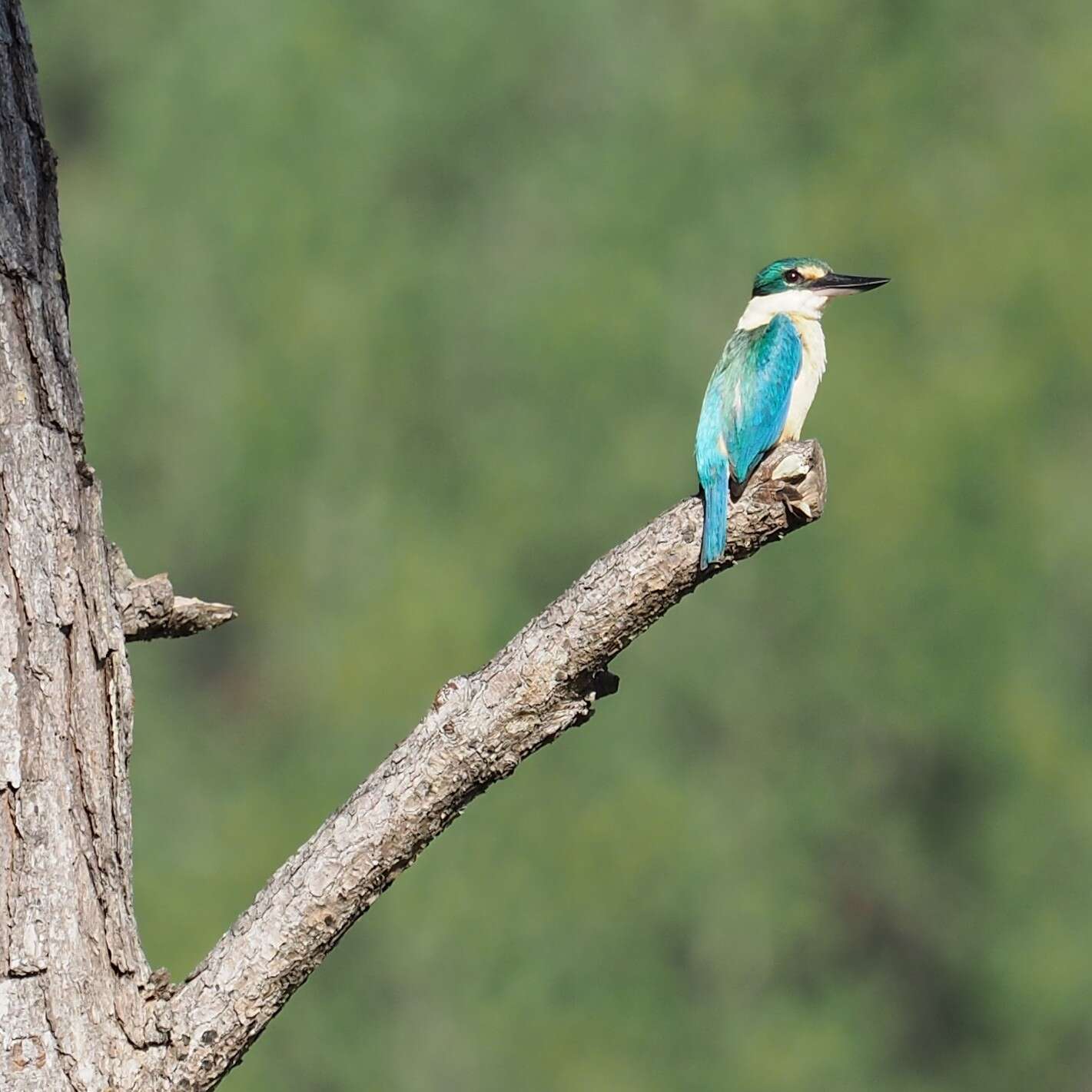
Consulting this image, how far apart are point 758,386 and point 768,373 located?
8 cm

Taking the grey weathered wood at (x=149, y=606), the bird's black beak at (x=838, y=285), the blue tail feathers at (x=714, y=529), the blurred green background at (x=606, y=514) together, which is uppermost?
the blurred green background at (x=606, y=514)

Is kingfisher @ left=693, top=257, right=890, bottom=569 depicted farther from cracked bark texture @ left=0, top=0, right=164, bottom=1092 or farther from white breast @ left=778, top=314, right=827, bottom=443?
cracked bark texture @ left=0, top=0, right=164, bottom=1092

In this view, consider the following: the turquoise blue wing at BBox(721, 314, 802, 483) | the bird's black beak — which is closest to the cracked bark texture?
the turquoise blue wing at BBox(721, 314, 802, 483)

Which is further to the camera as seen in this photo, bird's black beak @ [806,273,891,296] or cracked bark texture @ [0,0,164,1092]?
bird's black beak @ [806,273,891,296]

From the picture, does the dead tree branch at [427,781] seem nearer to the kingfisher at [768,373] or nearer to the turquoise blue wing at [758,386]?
the kingfisher at [768,373]

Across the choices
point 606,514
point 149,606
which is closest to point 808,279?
point 149,606

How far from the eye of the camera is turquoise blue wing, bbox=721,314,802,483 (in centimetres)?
467

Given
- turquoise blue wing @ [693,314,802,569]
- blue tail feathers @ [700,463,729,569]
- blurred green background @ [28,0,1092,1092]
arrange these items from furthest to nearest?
1. blurred green background @ [28,0,1092,1092]
2. turquoise blue wing @ [693,314,802,569]
3. blue tail feathers @ [700,463,729,569]

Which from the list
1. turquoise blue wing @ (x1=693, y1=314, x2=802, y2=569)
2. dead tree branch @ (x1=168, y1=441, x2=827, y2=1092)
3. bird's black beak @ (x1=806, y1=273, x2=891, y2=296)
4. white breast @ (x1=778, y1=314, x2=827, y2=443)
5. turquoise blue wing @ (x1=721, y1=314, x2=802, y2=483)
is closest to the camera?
dead tree branch @ (x1=168, y1=441, x2=827, y2=1092)

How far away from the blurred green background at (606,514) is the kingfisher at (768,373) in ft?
25.5

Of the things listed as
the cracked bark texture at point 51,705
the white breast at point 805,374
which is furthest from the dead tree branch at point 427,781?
the white breast at point 805,374

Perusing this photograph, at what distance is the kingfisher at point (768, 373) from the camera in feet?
14.9

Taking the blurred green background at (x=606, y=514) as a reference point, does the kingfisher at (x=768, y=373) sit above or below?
below

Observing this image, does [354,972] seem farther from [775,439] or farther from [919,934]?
[775,439]
